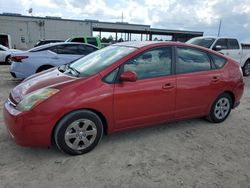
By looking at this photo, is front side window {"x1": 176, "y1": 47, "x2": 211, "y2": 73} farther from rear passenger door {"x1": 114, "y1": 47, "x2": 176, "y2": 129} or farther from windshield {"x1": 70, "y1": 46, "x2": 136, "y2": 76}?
windshield {"x1": 70, "y1": 46, "x2": 136, "y2": 76}

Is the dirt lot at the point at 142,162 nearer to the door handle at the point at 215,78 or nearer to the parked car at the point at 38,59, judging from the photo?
the door handle at the point at 215,78

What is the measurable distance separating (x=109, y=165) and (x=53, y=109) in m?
1.01

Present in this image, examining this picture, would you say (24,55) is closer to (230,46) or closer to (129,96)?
(129,96)

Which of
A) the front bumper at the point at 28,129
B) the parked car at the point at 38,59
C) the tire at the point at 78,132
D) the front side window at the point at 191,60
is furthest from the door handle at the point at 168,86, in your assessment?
the parked car at the point at 38,59

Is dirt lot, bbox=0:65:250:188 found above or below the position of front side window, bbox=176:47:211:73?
below

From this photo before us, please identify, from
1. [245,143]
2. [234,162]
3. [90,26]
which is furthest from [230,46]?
[90,26]

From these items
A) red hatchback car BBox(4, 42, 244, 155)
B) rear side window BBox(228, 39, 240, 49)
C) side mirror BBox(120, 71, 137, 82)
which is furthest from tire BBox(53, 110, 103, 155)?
rear side window BBox(228, 39, 240, 49)

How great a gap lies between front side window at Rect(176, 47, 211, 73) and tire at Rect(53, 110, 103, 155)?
5.33 ft

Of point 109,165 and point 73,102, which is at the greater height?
point 73,102

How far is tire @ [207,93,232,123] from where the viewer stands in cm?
435

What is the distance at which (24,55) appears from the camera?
716 cm

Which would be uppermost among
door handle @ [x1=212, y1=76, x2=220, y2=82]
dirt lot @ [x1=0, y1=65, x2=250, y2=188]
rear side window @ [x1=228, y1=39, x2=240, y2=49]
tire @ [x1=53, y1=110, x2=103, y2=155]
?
rear side window @ [x1=228, y1=39, x2=240, y2=49]

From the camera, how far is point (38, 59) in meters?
7.23

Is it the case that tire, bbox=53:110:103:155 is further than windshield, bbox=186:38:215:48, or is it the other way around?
windshield, bbox=186:38:215:48
